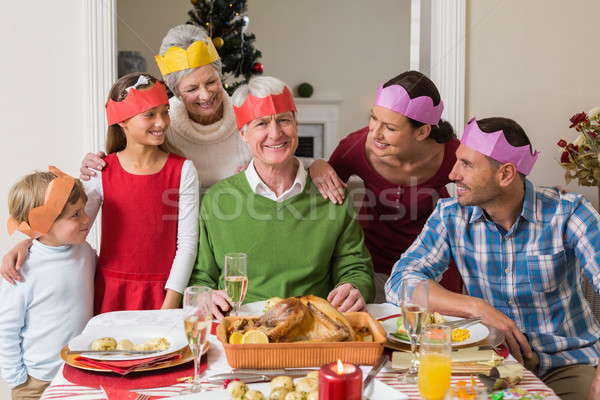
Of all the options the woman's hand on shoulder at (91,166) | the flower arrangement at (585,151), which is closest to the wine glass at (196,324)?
the woman's hand on shoulder at (91,166)

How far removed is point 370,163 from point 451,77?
2.21ft

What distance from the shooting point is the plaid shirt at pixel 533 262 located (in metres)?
1.87

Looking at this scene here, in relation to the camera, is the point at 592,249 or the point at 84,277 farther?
the point at 84,277

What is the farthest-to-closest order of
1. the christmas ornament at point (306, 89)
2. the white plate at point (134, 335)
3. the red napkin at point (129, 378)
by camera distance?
the christmas ornament at point (306, 89) < the white plate at point (134, 335) < the red napkin at point (129, 378)

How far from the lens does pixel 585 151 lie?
2557mm

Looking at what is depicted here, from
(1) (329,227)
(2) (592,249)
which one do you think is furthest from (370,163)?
(2) (592,249)

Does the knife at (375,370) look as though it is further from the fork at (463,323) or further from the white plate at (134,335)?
the white plate at (134,335)

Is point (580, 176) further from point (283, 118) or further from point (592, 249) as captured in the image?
point (283, 118)

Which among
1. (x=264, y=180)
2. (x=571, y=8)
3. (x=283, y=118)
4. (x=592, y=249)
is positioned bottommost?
(x=592, y=249)

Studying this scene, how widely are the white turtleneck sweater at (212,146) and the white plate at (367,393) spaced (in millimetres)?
1390

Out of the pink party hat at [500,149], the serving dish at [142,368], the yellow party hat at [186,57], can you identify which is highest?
the yellow party hat at [186,57]

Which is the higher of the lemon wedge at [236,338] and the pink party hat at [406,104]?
the pink party hat at [406,104]

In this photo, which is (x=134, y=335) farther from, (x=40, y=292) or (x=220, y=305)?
(x=40, y=292)

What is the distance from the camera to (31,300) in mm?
1897
